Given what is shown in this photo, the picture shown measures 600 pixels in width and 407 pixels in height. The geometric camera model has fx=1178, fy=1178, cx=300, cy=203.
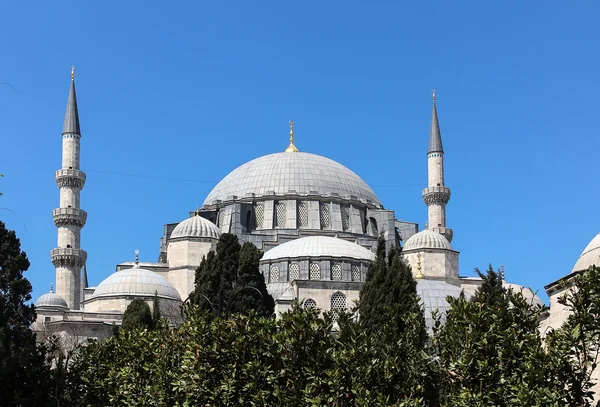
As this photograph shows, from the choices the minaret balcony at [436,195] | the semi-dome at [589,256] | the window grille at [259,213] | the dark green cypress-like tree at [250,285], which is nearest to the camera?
the semi-dome at [589,256]

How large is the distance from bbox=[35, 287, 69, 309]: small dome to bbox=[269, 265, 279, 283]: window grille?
7804 millimetres

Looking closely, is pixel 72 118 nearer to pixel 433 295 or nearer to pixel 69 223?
pixel 69 223

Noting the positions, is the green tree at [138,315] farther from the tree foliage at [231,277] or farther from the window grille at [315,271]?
the window grille at [315,271]

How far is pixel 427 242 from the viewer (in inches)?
1854

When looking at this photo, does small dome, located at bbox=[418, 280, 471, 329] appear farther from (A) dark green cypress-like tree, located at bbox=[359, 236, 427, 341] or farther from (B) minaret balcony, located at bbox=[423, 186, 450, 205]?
(B) minaret balcony, located at bbox=[423, 186, 450, 205]

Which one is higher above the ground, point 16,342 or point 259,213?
point 259,213

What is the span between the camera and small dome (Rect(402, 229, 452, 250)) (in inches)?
1848

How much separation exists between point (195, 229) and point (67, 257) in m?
5.30

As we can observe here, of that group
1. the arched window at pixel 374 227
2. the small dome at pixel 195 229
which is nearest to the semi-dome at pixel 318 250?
the small dome at pixel 195 229

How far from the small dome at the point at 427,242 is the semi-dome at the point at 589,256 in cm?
2467

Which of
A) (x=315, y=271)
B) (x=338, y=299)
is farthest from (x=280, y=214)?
(x=338, y=299)

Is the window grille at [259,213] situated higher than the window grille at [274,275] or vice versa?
the window grille at [259,213]

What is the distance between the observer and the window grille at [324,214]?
175 ft

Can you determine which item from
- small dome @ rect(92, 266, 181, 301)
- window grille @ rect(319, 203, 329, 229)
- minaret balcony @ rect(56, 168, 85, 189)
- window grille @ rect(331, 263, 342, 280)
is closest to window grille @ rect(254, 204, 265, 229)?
window grille @ rect(319, 203, 329, 229)
